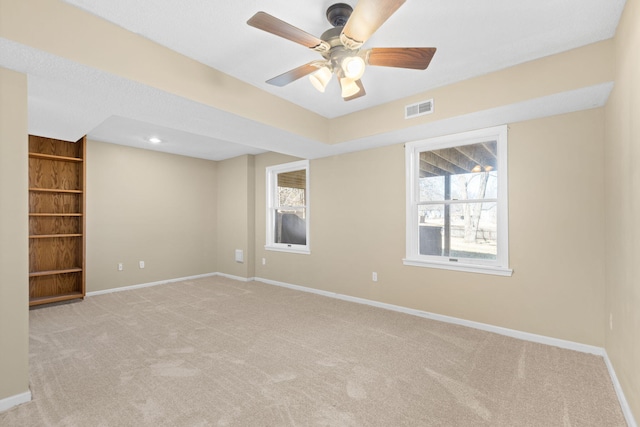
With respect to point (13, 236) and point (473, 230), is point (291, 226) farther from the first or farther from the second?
point (13, 236)

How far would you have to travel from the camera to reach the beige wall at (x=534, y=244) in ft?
9.14

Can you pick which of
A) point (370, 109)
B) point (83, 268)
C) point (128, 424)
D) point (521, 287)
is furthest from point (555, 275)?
point (83, 268)

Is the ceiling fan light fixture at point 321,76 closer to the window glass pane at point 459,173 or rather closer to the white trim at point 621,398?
the window glass pane at point 459,173

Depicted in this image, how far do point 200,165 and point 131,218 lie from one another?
5.54ft

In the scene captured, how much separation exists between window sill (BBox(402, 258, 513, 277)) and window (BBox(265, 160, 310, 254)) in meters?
1.95

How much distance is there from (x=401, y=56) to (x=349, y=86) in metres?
0.47

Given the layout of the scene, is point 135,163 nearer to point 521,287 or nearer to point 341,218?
point 341,218

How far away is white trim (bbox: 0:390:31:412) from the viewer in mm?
1958

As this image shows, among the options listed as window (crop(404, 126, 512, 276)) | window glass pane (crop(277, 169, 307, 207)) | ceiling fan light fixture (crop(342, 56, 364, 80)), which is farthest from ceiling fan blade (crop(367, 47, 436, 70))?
window glass pane (crop(277, 169, 307, 207))

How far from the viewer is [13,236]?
201cm

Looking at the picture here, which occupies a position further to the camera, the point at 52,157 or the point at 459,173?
the point at 52,157

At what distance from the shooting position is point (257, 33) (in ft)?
7.29

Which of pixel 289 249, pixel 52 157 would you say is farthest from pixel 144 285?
pixel 289 249

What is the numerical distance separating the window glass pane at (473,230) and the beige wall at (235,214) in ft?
12.4
